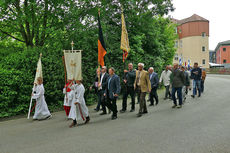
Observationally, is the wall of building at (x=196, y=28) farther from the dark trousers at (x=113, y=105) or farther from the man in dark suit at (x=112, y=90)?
the dark trousers at (x=113, y=105)

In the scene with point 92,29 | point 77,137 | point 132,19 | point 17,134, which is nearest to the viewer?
point 77,137

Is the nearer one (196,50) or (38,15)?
(38,15)

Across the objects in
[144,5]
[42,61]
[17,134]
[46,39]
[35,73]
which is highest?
[144,5]

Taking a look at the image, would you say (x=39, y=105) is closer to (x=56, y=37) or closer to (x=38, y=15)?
(x=56, y=37)

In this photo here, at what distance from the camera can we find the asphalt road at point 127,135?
430 centimetres

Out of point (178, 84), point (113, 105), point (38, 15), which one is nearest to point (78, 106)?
point (113, 105)

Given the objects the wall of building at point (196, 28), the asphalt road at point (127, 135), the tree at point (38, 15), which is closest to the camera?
the asphalt road at point (127, 135)

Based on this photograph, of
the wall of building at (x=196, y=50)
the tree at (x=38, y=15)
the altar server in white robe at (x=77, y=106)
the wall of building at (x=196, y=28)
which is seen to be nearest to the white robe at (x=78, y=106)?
the altar server in white robe at (x=77, y=106)

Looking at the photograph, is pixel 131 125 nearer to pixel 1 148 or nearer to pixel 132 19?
pixel 1 148

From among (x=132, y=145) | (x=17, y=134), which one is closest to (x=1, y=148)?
(x=17, y=134)

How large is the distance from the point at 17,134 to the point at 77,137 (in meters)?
2.14

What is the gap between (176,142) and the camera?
14.8 feet

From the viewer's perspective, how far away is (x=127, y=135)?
5188 millimetres

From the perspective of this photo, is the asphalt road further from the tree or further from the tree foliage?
the tree
